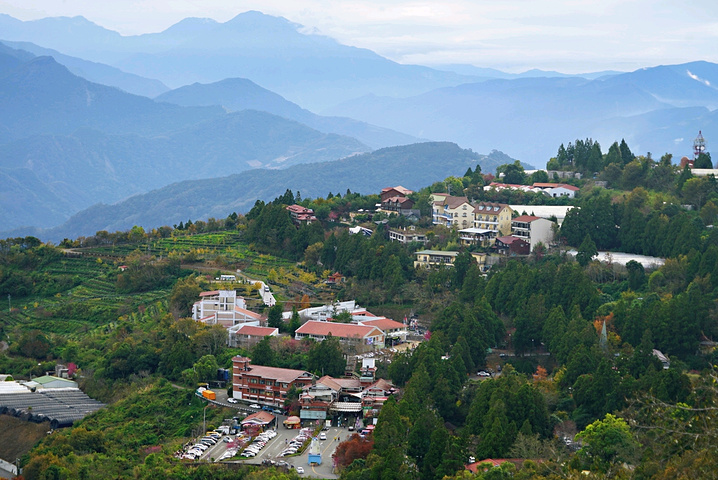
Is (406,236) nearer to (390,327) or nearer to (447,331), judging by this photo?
(390,327)

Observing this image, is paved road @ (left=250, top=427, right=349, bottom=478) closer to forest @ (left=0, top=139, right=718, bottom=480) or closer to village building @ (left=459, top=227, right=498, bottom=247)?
forest @ (left=0, top=139, right=718, bottom=480)

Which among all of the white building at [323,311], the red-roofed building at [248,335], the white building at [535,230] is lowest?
the red-roofed building at [248,335]

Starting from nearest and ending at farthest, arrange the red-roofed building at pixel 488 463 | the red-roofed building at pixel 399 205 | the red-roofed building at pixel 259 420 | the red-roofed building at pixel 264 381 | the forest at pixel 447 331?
the red-roofed building at pixel 488 463 < the forest at pixel 447 331 < the red-roofed building at pixel 259 420 < the red-roofed building at pixel 264 381 < the red-roofed building at pixel 399 205

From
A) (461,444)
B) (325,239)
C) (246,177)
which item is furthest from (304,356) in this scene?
(246,177)

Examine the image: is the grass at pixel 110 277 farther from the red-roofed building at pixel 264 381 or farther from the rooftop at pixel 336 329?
the red-roofed building at pixel 264 381

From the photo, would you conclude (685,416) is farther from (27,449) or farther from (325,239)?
(325,239)

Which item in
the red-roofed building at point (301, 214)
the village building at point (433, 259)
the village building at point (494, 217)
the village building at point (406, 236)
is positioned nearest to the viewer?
the village building at point (433, 259)

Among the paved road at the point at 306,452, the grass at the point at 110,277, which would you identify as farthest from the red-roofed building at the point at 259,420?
the grass at the point at 110,277
